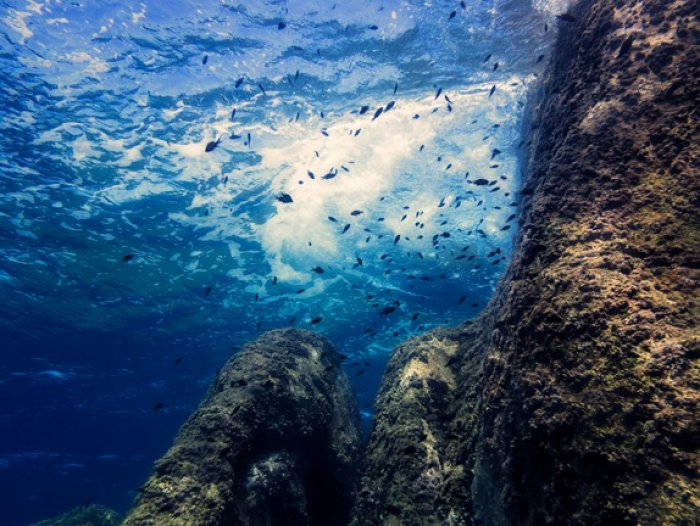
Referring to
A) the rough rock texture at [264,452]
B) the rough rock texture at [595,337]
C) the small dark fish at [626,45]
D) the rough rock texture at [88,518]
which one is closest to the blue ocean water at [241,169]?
the rough rock texture at [264,452]

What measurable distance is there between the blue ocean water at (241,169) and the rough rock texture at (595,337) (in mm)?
4867

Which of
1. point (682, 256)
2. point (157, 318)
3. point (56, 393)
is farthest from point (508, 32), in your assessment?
point (56, 393)

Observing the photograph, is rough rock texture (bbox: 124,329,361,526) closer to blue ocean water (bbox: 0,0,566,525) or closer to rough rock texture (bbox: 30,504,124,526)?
blue ocean water (bbox: 0,0,566,525)

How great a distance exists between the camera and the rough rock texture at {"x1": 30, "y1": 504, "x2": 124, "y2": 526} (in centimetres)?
1130

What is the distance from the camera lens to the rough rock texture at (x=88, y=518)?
1130cm

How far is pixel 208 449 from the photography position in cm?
466

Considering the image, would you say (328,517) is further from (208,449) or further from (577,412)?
(577,412)

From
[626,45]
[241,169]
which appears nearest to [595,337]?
[626,45]

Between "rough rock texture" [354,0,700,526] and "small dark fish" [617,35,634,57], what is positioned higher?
"small dark fish" [617,35,634,57]

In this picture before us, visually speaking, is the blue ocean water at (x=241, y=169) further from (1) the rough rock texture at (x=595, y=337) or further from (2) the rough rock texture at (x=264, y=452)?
(1) the rough rock texture at (x=595, y=337)

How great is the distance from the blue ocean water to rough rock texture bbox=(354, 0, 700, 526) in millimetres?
4867

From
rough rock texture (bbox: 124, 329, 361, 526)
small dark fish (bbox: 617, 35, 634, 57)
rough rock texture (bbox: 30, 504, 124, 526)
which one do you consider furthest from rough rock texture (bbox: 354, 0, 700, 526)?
rough rock texture (bbox: 30, 504, 124, 526)

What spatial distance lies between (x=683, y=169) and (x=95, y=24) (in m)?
13.5

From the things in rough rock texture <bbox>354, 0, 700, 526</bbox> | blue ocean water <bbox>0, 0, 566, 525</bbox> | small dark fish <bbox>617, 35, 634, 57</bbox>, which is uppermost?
blue ocean water <bbox>0, 0, 566, 525</bbox>
